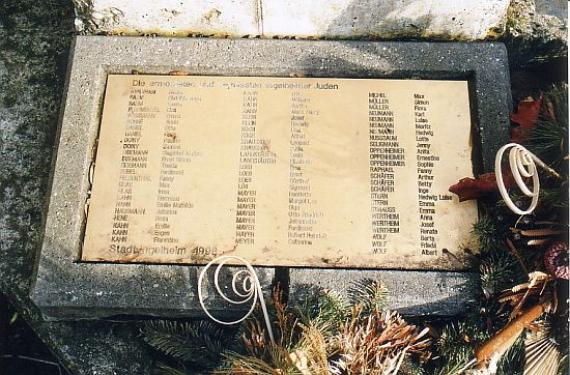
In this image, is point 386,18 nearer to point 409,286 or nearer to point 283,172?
point 283,172

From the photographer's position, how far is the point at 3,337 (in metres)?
3.87

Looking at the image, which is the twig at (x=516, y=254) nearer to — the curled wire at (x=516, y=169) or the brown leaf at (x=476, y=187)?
the brown leaf at (x=476, y=187)

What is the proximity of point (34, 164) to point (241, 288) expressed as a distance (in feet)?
5.06

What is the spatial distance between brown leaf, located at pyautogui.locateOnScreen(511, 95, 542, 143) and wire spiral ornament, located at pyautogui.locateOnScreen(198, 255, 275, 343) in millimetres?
1524

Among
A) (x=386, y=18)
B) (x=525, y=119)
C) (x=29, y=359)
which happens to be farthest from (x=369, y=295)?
(x=29, y=359)

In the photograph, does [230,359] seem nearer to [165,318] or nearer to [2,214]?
[165,318]

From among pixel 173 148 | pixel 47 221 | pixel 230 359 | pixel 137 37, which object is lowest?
pixel 230 359

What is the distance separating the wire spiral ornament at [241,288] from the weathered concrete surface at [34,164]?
62 cm

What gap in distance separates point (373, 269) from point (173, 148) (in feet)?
4.05

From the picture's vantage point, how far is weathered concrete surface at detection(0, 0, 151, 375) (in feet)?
9.93

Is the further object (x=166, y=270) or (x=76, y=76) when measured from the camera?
(x=76, y=76)

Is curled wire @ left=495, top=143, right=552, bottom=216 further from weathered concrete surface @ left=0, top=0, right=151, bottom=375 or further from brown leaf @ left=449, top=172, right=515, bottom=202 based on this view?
weathered concrete surface @ left=0, top=0, right=151, bottom=375

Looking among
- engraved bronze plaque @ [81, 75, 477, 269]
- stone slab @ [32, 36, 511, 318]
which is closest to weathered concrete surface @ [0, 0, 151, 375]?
stone slab @ [32, 36, 511, 318]

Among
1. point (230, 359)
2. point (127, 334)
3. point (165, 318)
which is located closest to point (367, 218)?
point (230, 359)
